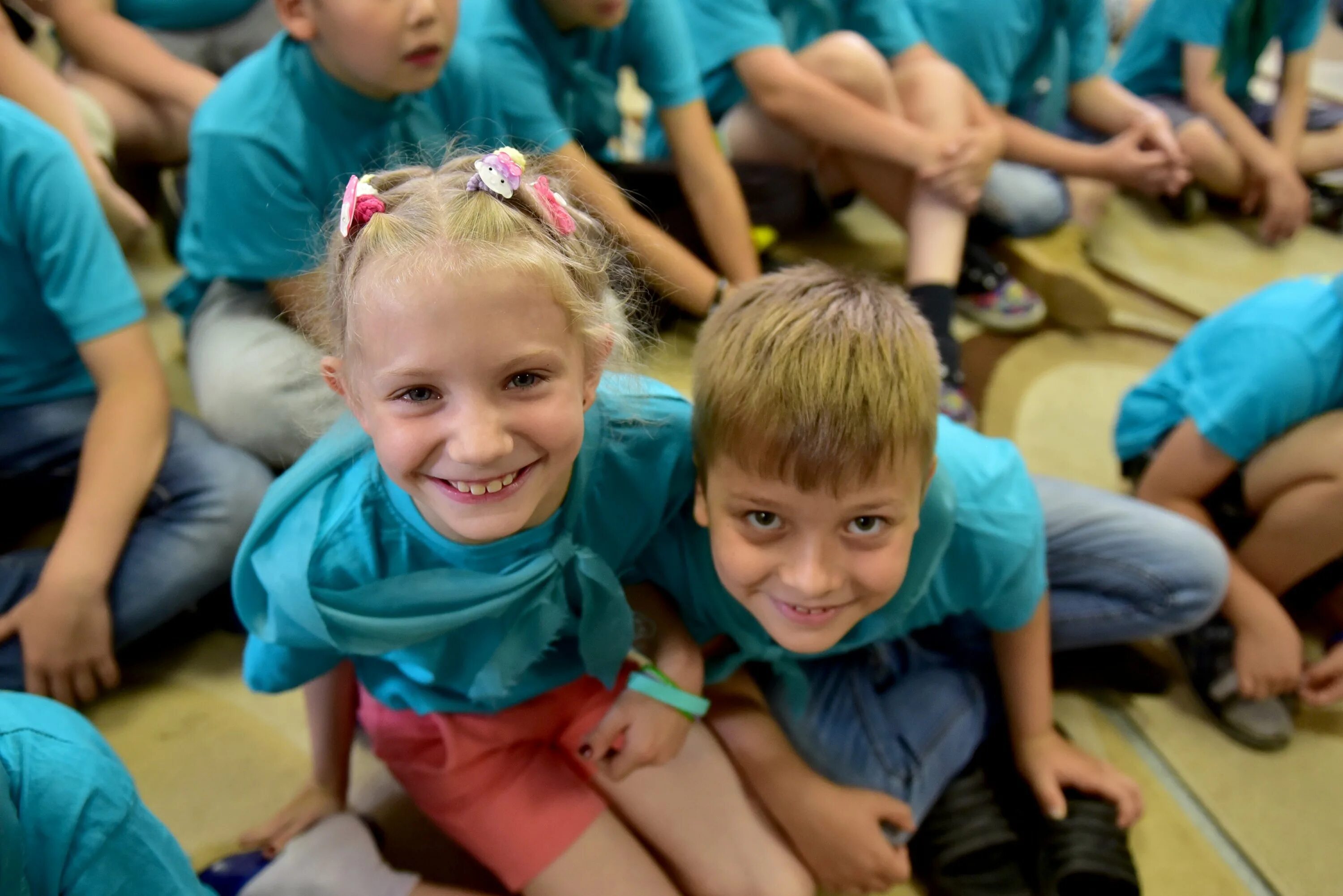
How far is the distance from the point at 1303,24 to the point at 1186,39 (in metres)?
0.20

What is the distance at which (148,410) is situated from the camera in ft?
2.90

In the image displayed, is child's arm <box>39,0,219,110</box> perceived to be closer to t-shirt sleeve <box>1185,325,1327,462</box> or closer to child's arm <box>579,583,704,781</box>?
child's arm <box>579,583,704,781</box>

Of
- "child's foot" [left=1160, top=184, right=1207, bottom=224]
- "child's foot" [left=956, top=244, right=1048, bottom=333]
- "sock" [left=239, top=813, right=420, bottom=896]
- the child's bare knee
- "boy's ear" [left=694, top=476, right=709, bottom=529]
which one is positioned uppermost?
the child's bare knee

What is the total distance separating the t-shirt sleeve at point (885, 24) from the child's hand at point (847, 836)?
45.7 inches

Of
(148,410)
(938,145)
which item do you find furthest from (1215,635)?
(148,410)

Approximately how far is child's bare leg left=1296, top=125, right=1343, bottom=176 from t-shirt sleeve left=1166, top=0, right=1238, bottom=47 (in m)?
0.30

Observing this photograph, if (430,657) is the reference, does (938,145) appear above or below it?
above

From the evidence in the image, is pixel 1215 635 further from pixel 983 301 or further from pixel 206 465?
pixel 206 465

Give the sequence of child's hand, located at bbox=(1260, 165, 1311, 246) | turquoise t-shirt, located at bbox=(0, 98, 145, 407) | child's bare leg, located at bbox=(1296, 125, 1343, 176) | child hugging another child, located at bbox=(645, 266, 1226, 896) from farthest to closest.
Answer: child's bare leg, located at bbox=(1296, 125, 1343, 176), child's hand, located at bbox=(1260, 165, 1311, 246), turquoise t-shirt, located at bbox=(0, 98, 145, 407), child hugging another child, located at bbox=(645, 266, 1226, 896)

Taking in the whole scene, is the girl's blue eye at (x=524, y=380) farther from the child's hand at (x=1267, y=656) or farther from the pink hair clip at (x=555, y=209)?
the child's hand at (x=1267, y=656)

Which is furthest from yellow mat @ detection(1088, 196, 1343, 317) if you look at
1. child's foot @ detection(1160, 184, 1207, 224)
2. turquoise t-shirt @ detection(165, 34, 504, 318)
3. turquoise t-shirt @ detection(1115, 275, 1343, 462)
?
turquoise t-shirt @ detection(165, 34, 504, 318)

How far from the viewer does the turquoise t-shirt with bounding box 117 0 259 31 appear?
4.30 feet

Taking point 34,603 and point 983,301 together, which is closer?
point 34,603

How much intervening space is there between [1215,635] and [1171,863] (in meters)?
0.24
